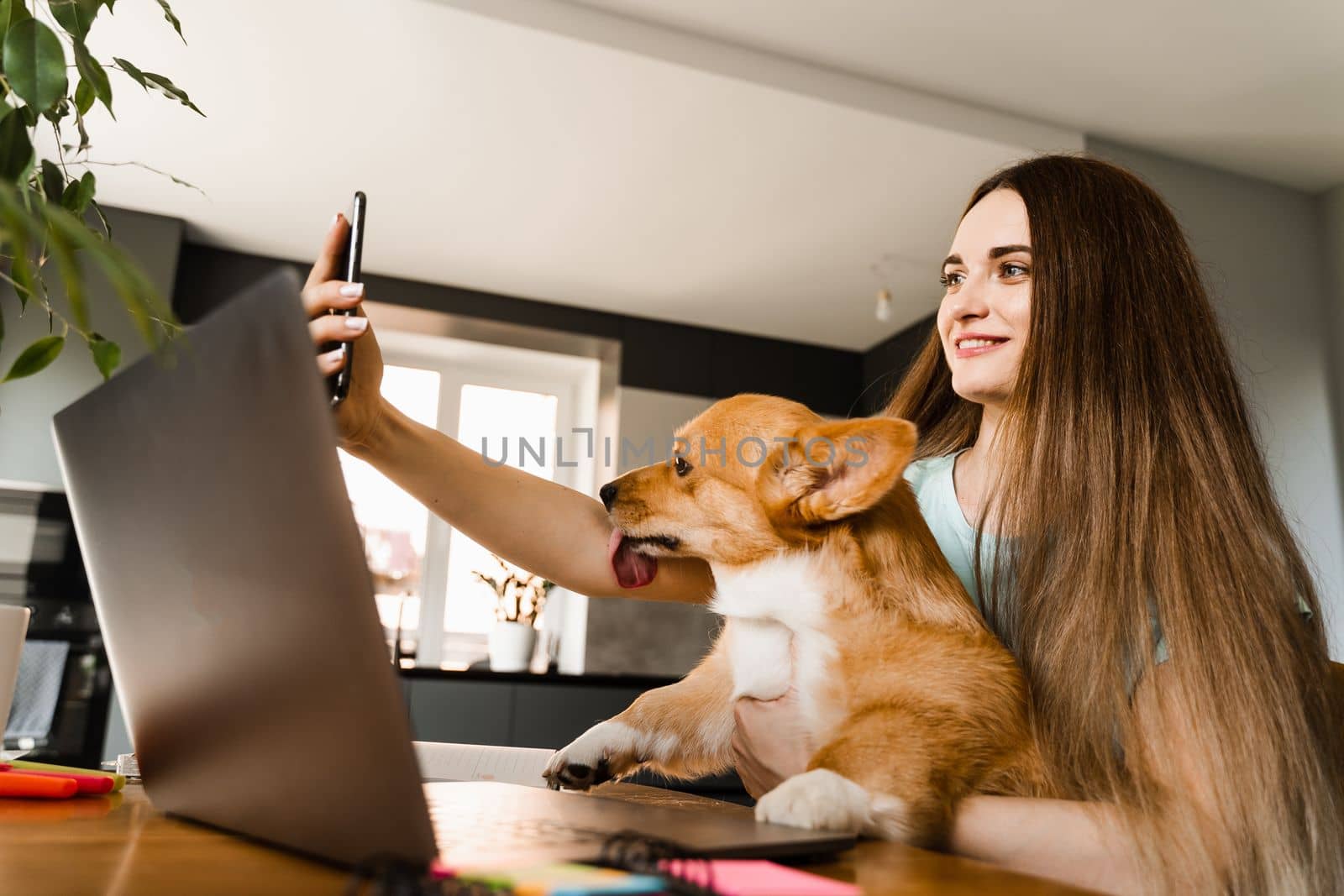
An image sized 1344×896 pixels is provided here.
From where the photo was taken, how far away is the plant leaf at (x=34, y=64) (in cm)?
66

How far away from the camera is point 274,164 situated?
357cm

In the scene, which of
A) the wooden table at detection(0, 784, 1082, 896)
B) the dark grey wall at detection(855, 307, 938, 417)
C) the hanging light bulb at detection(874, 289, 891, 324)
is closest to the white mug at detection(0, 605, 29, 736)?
the wooden table at detection(0, 784, 1082, 896)

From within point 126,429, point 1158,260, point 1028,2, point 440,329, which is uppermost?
point 1028,2

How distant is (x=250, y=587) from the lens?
491mm

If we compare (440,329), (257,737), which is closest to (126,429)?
(257,737)

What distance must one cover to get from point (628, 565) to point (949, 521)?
477 mm

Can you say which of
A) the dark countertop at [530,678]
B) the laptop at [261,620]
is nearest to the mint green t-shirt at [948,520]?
the laptop at [261,620]

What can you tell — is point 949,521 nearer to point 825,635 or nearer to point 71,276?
point 825,635

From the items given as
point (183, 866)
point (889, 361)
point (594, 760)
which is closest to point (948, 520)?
point (594, 760)

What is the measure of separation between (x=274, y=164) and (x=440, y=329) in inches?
52.0

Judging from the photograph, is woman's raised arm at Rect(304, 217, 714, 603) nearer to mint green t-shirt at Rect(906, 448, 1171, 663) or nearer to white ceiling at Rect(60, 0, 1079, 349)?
mint green t-shirt at Rect(906, 448, 1171, 663)

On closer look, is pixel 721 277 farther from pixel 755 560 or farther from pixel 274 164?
pixel 755 560

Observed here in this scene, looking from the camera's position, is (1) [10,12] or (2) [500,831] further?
Result: (1) [10,12]

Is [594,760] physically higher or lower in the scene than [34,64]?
lower
